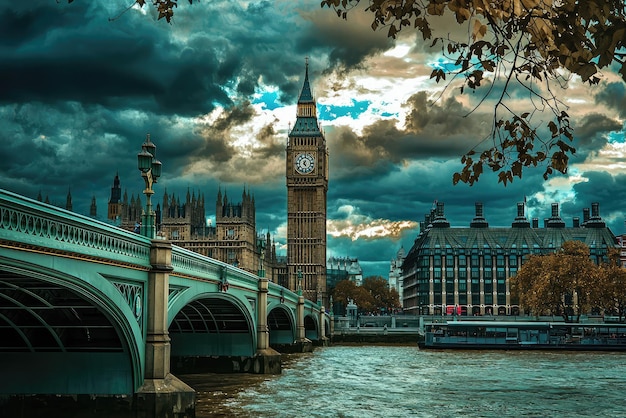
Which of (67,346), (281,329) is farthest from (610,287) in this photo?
(67,346)

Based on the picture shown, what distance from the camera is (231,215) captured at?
142500 mm

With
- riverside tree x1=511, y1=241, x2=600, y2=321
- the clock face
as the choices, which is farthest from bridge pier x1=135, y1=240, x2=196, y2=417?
the clock face

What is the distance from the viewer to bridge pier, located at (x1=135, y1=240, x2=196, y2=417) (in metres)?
22.4

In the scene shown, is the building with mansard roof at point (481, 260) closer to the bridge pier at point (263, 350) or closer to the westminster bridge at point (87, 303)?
the bridge pier at point (263, 350)

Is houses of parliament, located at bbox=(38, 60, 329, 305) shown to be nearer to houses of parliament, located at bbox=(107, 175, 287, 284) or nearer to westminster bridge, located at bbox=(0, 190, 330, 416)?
houses of parliament, located at bbox=(107, 175, 287, 284)

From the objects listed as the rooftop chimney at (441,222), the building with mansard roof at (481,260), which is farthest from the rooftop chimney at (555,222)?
the rooftop chimney at (441,222)

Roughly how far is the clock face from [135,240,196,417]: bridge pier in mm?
136400

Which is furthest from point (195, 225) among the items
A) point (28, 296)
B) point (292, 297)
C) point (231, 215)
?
point (28, 296)

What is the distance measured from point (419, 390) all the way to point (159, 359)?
1821cm

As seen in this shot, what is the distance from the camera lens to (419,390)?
38031mm

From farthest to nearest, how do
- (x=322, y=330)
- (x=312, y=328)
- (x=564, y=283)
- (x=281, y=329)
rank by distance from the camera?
1. (x=322, y=330)
2. (x=312, y=328)
3. (x=564, y=283)
4. (x=281, y=329)

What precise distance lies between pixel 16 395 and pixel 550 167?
18136mm

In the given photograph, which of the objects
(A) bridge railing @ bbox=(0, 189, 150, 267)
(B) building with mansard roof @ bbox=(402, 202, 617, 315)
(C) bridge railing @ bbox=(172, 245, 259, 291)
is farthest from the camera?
(B) building with mansard roof @ bbox=(402, 202, 617, 315)

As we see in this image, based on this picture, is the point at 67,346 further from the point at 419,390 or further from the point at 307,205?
the point at 307,205
